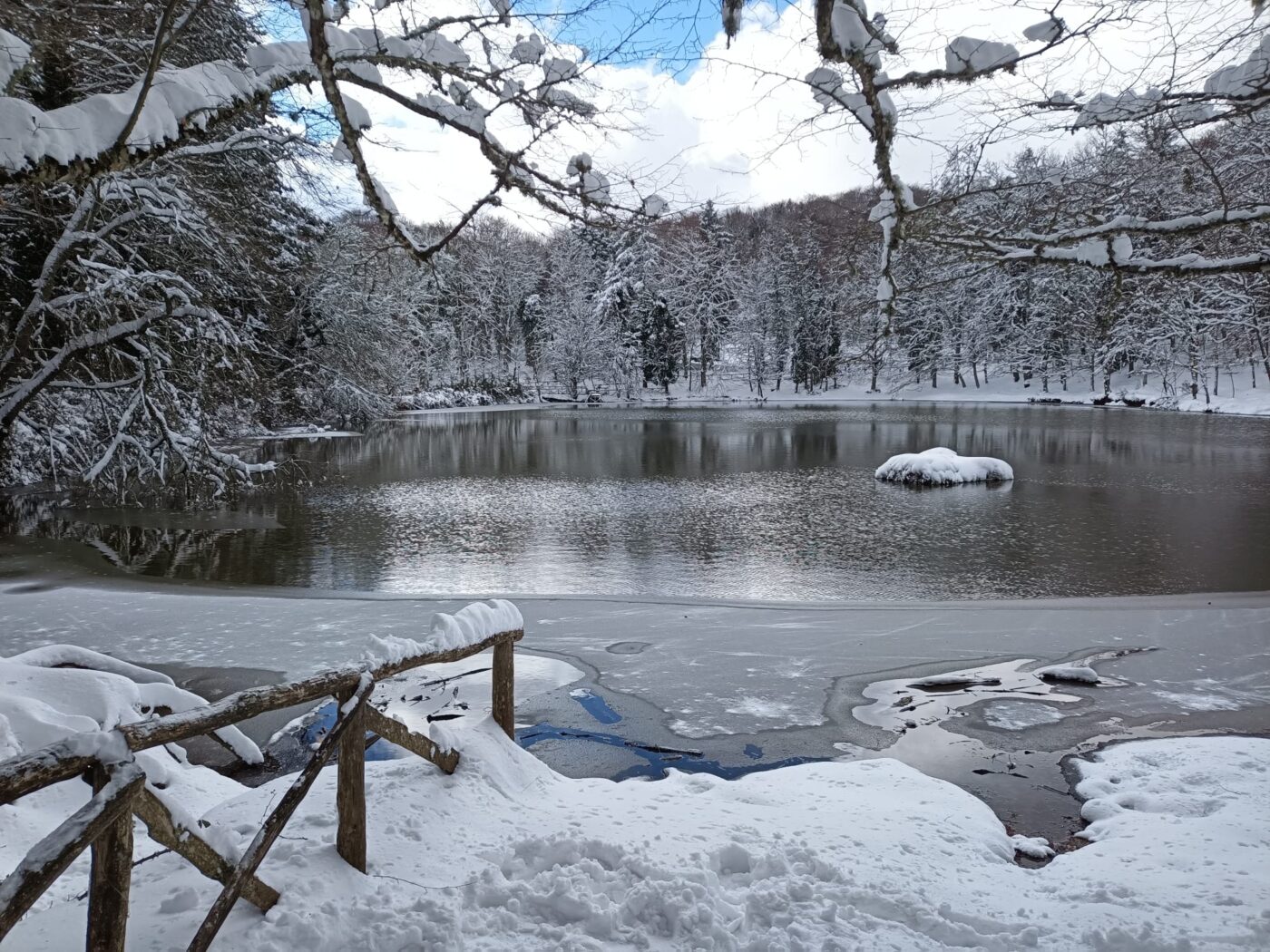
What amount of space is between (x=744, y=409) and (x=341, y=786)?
5437cm

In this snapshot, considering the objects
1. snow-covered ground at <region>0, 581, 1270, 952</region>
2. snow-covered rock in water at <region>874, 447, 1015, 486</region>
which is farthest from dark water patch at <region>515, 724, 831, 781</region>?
snow-covered rock in water at <region>874, 447, 1015, 486</region>

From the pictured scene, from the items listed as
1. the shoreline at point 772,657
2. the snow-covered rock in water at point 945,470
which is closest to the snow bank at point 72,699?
the shoreline at point 772,657

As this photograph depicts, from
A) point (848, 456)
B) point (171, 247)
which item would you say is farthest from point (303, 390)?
point (171, 247)

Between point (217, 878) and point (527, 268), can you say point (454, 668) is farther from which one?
point (527, 268)

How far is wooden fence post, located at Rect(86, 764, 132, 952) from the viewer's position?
82.1 inches

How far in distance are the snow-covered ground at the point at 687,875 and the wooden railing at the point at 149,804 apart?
0.22m

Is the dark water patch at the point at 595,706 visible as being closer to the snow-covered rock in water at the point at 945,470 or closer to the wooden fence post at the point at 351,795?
the wooden fence post at the point at 351,795

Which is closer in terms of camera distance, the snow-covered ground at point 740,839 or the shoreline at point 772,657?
the snow-covered ground at point 740,839

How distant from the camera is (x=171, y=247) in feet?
34.3

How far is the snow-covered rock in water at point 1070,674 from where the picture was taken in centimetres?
732

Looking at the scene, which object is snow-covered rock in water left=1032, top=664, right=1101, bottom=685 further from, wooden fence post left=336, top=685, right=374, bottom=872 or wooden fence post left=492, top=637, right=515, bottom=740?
wooden fence post left=336, top=685, right=374, bottom=872

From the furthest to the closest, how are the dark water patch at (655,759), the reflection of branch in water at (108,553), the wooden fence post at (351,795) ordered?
the reflection of branch in water at (108,553), the dark water patch at (655,759), the wooden fence post at (351,795)

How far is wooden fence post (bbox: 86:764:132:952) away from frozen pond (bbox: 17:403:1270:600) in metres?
9.52

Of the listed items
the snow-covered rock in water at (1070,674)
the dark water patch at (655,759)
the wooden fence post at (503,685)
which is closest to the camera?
the wooden fence post at (503,685)
